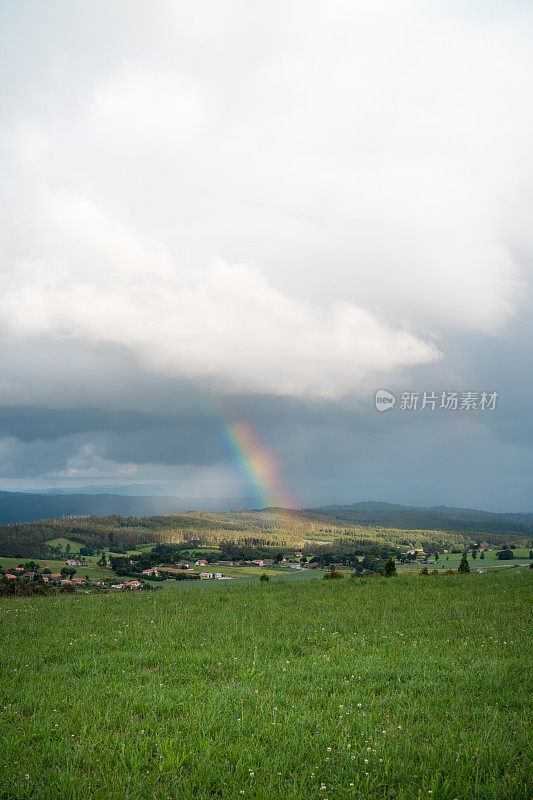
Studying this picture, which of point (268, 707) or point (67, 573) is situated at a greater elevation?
point (268, 707)

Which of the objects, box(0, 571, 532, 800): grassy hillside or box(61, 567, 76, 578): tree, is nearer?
box(0, 571, 532, 800): grassy hillside

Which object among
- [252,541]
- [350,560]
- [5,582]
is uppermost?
[5,582]

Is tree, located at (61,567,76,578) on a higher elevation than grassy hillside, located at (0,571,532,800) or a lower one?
lower

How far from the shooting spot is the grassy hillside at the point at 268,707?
18.6 feet

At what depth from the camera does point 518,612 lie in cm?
1563

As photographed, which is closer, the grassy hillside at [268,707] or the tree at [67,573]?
the grassy hillside at [268,707]

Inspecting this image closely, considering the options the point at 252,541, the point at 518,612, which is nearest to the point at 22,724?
the point at 518,612

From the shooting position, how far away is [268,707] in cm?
770

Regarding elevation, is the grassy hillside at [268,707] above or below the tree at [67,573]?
above

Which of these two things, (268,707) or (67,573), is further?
(67,573)

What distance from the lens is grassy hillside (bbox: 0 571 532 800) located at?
5680mm

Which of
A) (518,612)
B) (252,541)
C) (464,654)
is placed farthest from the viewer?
(252,541)

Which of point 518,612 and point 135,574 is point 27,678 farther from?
point 135,574

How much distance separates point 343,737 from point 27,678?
677 cm
